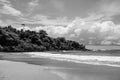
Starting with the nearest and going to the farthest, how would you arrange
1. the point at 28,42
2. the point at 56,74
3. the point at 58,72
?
A: the point at 56,74
the point at 58,72
the point at 28,42

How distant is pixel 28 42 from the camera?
218 feet

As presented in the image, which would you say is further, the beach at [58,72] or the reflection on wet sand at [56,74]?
the beach at [58,72]

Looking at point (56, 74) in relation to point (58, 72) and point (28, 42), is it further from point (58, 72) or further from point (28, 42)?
point (28, 42)

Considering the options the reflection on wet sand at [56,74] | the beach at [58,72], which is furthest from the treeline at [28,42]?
the reflection on wet sand at [56,74]

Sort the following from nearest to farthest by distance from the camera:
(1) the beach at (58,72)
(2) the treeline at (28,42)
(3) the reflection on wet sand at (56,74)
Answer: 1. (3) the reflection on wet sand at (56,74)
2. (1) the beach at (58,72)
3. (2) the treeline at (28,42)

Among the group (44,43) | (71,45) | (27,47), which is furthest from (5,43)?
(71,45)

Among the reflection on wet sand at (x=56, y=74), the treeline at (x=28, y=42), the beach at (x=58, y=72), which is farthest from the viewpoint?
the treeline at (x=28, y=42)

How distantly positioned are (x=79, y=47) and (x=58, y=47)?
17.5 metres

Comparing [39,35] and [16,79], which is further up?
[39,35]

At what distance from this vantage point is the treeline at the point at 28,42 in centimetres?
5747

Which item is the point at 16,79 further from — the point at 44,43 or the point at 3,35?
the point at 44,43

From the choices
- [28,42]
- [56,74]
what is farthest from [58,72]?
[28,42]

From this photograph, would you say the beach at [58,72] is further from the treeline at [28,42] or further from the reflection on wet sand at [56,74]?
the treeline at [28,42]

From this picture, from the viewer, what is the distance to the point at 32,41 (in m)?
69.4
